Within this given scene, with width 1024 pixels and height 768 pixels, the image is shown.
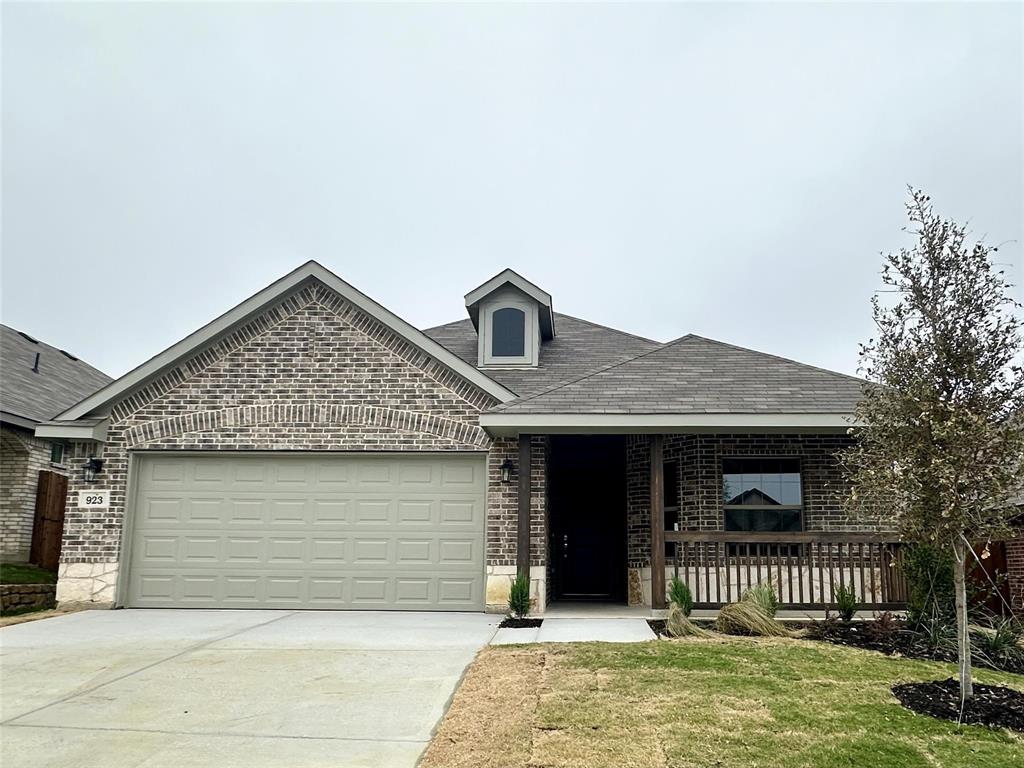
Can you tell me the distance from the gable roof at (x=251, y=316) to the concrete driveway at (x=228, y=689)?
336 cm

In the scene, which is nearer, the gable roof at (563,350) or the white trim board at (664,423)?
the white trim board at (664,423)

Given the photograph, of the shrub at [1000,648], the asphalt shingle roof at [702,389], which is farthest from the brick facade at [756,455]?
the shrub at [1000,648]

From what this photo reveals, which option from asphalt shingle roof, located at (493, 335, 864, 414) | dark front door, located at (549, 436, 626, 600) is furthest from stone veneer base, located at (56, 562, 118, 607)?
dark front door, located at (549, 436, 626, 600)

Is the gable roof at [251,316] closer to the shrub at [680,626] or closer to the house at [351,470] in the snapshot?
the house at [351,470]

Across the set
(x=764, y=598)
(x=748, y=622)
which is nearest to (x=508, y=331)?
(x=764, y=598)

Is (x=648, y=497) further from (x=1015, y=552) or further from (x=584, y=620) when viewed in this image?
(x=1015, y=552)

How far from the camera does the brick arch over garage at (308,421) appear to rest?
40.3 ft

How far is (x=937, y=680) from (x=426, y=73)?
14.1m

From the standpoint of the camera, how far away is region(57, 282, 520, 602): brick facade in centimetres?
1227

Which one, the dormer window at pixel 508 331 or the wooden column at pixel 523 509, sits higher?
the dormer window at pixel 508 331

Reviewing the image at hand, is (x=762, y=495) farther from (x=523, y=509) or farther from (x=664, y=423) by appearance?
(x=523, y=509)

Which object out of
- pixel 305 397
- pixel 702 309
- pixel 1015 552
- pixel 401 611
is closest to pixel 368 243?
pixel 702 309

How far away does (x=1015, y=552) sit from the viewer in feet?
47.4

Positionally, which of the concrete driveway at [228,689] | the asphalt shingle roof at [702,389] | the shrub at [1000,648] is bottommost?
the concrete driveway at [228,689]
